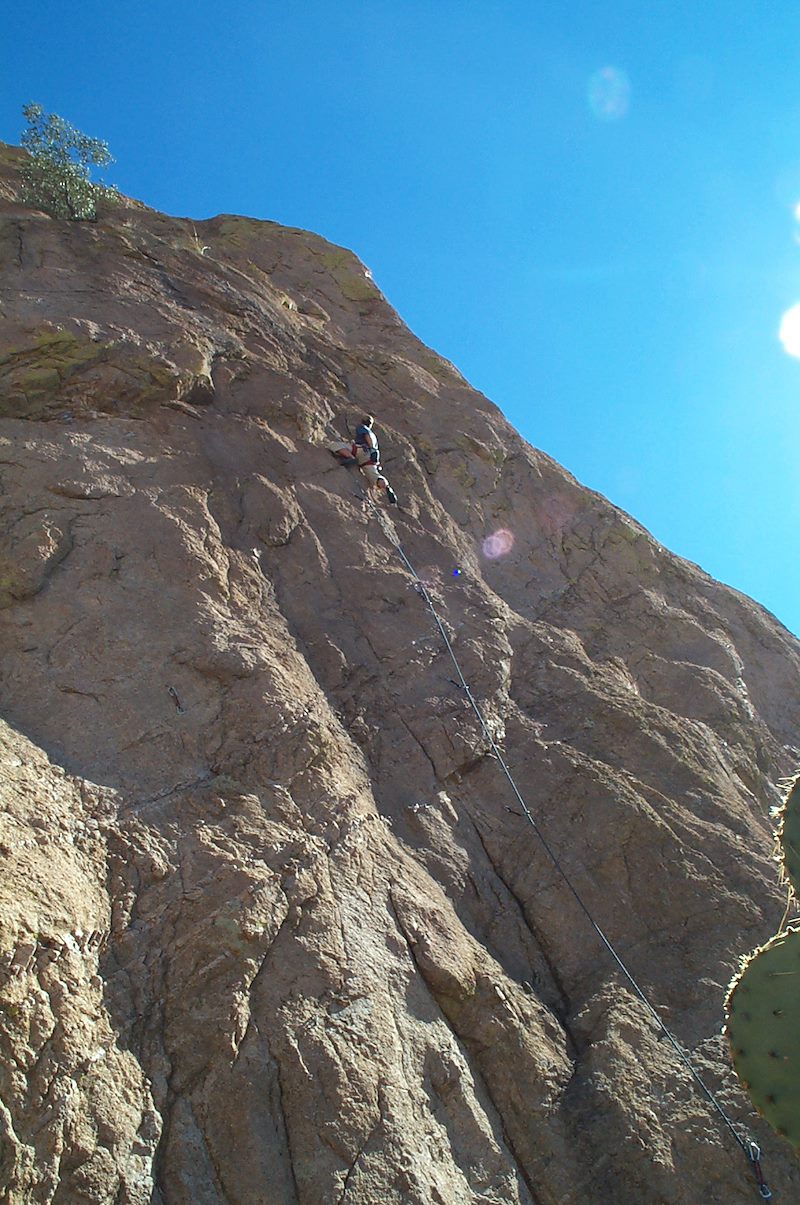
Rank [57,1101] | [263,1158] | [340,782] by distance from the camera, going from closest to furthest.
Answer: [57,1101] < [263,1158] < [340,782]

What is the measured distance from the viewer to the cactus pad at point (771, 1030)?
4223 millimetres

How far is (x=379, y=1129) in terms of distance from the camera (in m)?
5.15

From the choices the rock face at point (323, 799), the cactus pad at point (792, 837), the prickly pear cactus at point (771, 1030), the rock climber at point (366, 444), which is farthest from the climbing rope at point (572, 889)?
the cactus pad at point (792, 837)

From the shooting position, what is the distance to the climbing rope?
5836 mm

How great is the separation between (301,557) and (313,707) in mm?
2509

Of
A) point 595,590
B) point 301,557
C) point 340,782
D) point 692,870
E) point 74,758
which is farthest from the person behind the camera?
point 595,590

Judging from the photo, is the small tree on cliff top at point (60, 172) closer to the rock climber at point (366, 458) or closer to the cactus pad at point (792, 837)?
the rock climber at point (366, 458)

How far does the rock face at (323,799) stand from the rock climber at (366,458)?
31 centimetres

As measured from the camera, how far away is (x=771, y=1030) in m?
4.36

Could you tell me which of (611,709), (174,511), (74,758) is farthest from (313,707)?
(611,709)

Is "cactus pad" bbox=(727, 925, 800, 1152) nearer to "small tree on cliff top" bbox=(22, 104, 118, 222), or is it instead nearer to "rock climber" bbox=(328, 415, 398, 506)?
"rock climber" bbox=(328, 415, 398, 506)

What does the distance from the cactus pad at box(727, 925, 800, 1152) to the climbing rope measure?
2.03 meters

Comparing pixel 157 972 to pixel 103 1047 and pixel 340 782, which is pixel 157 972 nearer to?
pixel 103 1047

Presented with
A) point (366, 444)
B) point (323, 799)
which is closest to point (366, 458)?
point (366, 444)
